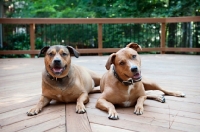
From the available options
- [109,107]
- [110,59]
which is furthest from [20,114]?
[110,59]

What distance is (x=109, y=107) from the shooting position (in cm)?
254

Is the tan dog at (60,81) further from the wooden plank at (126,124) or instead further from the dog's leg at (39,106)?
the wooden plank at (126,124)

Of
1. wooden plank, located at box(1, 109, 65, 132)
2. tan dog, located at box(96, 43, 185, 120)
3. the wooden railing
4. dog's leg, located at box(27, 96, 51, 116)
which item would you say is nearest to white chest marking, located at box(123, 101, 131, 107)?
tan dog, located at box(96, 43, 185, 120)

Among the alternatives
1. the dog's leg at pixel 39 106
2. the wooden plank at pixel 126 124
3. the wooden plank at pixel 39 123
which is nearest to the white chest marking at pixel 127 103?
the wooden plank at pixel 126 124

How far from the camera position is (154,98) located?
9.91 feet

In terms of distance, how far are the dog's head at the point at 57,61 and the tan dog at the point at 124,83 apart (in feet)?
1.52

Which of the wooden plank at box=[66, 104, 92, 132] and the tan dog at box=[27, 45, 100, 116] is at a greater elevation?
the tan dog at box=[27, 45, 100, 116]

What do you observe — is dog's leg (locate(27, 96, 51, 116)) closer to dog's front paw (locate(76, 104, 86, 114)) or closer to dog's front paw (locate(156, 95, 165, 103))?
dog's front paw (locate(76, 104, 86, 114))

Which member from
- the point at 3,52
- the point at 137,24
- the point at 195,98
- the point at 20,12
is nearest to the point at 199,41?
the point at 137,24

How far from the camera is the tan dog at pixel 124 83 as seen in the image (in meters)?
2.50

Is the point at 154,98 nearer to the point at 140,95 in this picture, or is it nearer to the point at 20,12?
the point at 140,95

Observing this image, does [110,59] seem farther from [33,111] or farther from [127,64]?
[33,111]

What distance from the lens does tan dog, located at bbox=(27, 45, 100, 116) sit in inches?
105

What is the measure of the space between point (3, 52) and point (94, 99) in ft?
19.0
